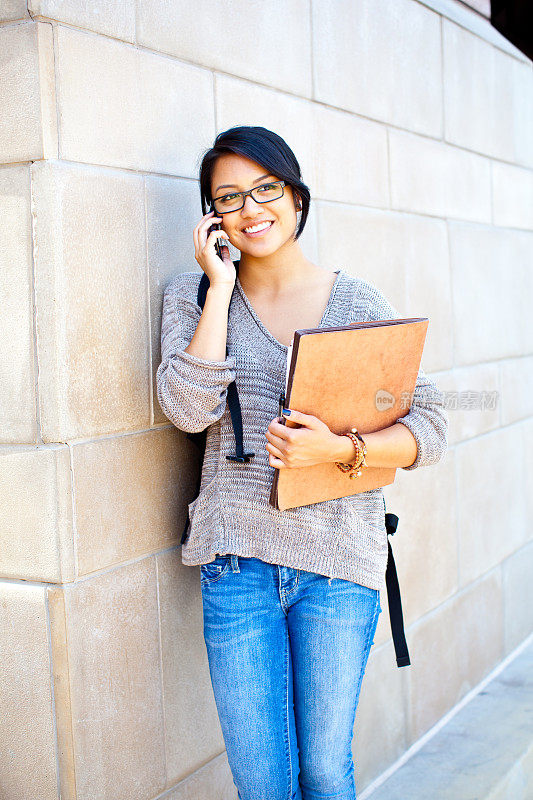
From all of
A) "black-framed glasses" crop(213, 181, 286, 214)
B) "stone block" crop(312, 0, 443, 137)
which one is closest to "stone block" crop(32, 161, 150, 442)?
"black-framed glasses" crop(213, 181, 286, 214)

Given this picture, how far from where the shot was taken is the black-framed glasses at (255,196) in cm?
224

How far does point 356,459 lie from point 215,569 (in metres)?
0.45

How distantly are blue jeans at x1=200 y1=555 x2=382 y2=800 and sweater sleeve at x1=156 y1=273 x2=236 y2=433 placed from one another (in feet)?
1.21

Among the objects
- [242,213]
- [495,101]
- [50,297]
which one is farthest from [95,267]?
[495,101]

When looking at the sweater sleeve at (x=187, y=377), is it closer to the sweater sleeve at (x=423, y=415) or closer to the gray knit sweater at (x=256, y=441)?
the gray knit sweater at (x=256, y=441)

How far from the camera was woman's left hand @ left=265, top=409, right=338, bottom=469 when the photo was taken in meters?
2.06

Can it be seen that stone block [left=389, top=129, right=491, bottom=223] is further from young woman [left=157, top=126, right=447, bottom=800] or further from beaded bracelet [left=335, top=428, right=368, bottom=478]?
beaded bracelet [left=335, top=428, right=368, bottom=478]

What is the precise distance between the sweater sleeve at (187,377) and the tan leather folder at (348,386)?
193mm

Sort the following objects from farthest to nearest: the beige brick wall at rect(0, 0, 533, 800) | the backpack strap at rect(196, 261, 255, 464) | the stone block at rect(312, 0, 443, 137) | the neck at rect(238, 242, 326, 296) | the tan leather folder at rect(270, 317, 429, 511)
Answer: the stone block at rect(312, 0, 443, 137) < the neck at rect(238, 242, 326, 296) < the backpack strap at rect(196, 261, 255, 464) < the beige brick wall at rect(0, 0, 533, 800) < the tan leather folder at rect(270, 317, 429, 511)

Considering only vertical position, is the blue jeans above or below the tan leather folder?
below

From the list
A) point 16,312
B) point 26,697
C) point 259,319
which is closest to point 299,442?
point 259,319

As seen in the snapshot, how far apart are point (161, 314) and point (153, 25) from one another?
771mm

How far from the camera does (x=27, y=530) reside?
219cm

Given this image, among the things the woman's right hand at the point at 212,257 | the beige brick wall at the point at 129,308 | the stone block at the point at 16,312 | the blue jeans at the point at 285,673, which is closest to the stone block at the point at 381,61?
the beige brick wall at the point at 129,308
